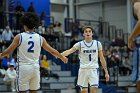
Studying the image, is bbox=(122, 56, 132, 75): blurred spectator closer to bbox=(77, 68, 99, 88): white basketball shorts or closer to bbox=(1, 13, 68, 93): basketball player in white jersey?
bbox=(77, 68, 99, 88): white basketball shorts

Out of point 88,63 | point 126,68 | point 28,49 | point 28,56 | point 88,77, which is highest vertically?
point 28,49

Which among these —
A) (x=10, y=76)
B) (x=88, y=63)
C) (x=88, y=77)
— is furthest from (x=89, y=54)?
(x=10, y=76)

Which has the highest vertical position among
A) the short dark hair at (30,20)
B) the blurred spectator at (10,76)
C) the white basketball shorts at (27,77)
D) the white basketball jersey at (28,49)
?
the short dark hair at (30,20)

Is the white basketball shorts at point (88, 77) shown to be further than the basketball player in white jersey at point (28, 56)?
Yes

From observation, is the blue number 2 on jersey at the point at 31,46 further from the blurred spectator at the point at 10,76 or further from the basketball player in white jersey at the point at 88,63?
the blurred spectator at the point at 10,76

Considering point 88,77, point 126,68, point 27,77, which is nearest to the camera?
point 27,77

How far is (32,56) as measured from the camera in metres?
6.91

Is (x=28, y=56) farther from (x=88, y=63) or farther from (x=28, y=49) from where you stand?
(x=88, y=63)

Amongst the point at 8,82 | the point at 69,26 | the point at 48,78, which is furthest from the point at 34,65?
the point at 69,26

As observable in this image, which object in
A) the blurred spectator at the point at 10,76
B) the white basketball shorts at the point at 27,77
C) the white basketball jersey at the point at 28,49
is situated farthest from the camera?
the blurred spectator at the point at 10,76

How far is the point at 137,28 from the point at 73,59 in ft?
55.3

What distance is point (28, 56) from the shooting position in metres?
6.89

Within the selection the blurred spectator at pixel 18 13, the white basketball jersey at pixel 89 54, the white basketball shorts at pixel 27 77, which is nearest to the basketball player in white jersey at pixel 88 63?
the white basketball jersey at pixel 89 54

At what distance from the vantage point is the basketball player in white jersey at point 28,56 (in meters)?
6.80
